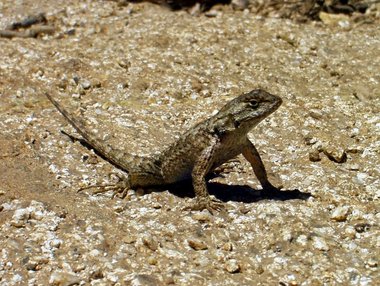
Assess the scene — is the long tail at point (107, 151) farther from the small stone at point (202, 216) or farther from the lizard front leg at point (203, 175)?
the small stone at point (202, 216)

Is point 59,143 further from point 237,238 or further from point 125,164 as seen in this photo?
point 237,238

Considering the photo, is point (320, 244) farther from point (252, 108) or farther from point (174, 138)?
point (174, 138)

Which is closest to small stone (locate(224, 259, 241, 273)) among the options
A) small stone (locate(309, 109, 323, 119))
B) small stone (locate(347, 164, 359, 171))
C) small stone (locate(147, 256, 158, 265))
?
small stone (locate(147, 256, 158, 265))

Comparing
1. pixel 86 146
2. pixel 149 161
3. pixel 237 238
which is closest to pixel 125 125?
pixel 86 146

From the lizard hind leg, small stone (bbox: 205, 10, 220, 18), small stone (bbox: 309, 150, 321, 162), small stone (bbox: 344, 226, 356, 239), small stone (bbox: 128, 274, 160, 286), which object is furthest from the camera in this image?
small stone (bbox: 205, 10, 220, 18)

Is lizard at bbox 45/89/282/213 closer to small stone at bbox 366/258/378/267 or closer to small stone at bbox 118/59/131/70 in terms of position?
small stone at bbox 366/258/378/267

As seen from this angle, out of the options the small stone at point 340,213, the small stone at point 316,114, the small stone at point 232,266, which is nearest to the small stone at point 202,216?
the small stone at point 232,266

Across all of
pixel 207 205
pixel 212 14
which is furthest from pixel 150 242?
pixel 212 14
